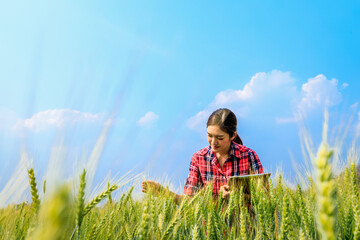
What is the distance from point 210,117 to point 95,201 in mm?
2968

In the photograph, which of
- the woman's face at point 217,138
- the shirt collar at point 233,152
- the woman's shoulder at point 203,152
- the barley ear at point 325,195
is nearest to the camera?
the barley ear at point 325,195

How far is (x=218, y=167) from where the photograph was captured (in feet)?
13.3

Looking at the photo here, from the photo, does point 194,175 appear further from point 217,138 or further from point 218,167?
point 217,138

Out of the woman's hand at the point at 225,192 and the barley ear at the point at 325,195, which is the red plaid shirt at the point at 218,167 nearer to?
the woman's hand at the point at 225,192

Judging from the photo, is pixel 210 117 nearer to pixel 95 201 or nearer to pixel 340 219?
pixel 340 219

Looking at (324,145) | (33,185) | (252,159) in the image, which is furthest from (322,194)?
(252,159)

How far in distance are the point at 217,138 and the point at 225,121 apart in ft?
0.85

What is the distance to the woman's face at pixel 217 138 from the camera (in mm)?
3660

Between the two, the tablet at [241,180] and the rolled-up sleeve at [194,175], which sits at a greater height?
the rolled-up sleeve at [194,175]

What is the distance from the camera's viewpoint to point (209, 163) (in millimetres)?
4125

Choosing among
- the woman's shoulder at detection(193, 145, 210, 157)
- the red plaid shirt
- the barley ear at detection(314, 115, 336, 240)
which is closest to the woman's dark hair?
the red plaid shirt

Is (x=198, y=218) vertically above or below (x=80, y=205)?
above

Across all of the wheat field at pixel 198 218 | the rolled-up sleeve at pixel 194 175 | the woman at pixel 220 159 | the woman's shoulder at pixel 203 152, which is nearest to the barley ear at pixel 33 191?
the wheat field at pixel 198 218

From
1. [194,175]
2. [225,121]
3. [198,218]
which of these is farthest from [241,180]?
[194,175]
